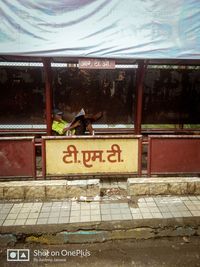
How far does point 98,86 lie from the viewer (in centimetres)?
811

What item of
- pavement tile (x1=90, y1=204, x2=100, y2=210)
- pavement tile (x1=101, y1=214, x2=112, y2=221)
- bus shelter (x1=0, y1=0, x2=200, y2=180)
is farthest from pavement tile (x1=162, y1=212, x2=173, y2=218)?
pavement tile (x1=90, y1=204, x2=100, y2=210)

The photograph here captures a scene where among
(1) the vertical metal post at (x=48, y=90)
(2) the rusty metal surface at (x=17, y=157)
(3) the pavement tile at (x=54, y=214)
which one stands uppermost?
(1) the vertical metal post at (x=48, y=90)

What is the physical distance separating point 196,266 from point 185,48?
430 cm

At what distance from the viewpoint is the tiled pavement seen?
15.6 ft

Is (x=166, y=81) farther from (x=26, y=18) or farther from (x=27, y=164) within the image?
(x=27, y=164)

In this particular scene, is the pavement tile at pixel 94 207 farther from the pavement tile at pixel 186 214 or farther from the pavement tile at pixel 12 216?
the pavement tile at pixel 186 214

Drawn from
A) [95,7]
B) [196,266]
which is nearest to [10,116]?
[95,7]

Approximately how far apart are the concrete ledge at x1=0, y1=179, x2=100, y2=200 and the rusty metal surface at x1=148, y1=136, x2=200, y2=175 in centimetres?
138

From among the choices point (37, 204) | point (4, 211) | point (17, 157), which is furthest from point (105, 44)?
point (4, 211)

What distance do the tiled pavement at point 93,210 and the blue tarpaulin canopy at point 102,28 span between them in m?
3.10

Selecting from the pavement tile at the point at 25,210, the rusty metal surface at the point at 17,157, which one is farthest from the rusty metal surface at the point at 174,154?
the pavement tile at the point at 25,210

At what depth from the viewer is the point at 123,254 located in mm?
4113

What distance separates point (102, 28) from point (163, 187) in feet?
12.3

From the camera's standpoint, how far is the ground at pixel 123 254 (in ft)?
12.8
